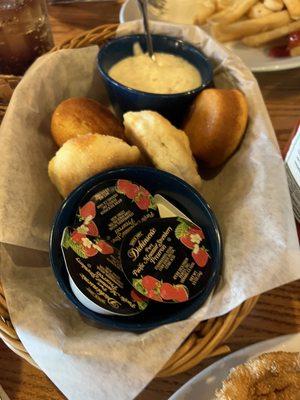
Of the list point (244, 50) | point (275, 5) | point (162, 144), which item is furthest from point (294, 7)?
point (162, 144)

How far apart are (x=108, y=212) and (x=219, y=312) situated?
220 millimetres

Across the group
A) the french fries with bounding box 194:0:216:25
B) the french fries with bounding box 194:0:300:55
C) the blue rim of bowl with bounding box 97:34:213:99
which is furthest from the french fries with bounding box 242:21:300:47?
the blue rim of bowl with bounding box 97:34:213:99

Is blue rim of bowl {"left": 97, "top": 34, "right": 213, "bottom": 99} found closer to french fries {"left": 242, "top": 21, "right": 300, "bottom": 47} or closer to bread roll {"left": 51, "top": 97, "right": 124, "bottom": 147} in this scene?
bread roll {"left": 51, "top": 97, "right": 124, "bottom": 147}

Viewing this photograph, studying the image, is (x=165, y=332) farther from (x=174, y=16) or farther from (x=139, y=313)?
(x=174, y=16)

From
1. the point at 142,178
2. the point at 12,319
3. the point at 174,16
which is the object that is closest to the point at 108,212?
the point at 142,178

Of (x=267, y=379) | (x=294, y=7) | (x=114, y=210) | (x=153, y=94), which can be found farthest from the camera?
(x=294, y=7)

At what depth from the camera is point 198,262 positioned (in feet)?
2.02

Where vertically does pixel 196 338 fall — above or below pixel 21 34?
below

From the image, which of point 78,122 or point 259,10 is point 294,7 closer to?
point 259,10

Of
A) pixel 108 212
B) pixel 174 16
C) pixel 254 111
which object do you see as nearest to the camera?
pixel 108 212

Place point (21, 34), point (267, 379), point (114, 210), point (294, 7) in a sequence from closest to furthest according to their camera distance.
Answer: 1. point (267, 379)
2. point (114, 210)
3. point (21, 34)
4. point (294, 7)

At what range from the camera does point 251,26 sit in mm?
1032

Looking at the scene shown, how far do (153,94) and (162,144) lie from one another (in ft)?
0.41

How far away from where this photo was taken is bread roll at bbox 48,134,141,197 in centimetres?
68
